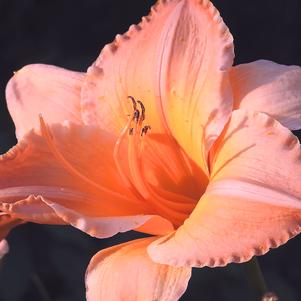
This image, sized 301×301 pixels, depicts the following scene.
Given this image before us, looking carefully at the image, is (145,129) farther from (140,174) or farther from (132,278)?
(132,278)

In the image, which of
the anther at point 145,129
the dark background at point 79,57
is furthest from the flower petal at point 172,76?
the dark background at point 79,57

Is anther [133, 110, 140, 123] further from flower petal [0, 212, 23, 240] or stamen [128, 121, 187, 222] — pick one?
flower petal [0, 212, 23, 240]

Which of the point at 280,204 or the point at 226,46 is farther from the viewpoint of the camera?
the point at 226,46

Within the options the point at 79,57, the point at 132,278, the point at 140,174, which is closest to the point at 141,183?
the point at 140,174

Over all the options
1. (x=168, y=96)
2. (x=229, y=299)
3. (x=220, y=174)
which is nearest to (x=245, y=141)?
(x=220, y=174)

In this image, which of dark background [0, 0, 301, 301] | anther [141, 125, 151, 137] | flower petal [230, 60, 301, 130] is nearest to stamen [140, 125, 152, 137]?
anther [141, 125, 151, 137]

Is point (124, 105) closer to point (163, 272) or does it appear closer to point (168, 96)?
point (168, 96)

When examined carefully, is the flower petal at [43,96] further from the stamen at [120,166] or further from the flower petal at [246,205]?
the flower petal at [246,205]

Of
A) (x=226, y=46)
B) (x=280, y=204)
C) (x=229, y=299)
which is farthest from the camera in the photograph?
(x=229, y=299)
